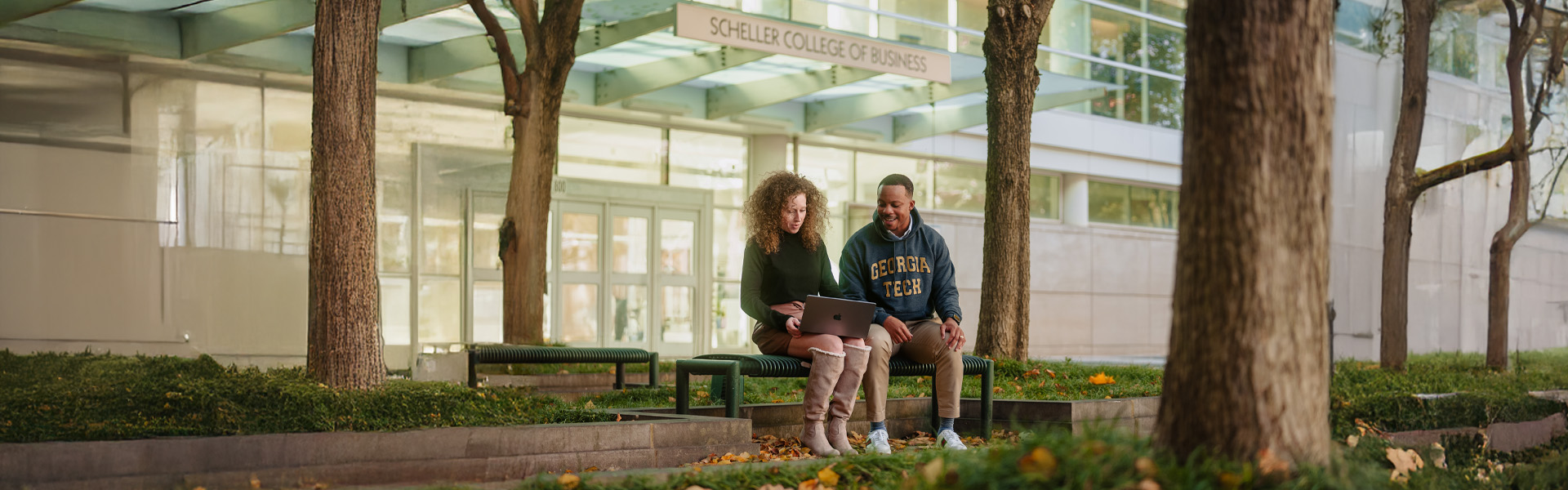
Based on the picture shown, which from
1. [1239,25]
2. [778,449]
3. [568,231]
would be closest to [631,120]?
[568,231]

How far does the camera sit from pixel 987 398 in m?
7.60

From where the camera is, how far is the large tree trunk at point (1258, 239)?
3.37m

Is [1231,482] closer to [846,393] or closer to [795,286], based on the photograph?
[846,393]

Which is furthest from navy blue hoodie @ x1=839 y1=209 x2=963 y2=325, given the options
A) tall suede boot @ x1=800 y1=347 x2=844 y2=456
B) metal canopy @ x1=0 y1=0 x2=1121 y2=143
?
metal canopy @ x1=0 y1=0 x2=1121 y2=143

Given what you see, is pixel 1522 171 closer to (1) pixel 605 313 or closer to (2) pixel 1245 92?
(1) pixel 605 313

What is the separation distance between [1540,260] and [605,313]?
1279 cm

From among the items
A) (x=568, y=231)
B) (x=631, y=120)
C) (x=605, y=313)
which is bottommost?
A: (x=605, y=313)

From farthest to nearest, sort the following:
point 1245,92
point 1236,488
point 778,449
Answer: point 778,449 → point 1245,92 → point 1236,488

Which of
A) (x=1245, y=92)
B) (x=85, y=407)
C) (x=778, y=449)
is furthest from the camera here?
(x=778, y=449)

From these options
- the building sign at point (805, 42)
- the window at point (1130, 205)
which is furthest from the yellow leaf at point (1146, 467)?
the window at point (1130, 205)

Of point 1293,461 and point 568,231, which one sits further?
point 568,231

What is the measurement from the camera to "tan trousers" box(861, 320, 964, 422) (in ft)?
22.2

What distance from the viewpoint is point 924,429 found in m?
7.98

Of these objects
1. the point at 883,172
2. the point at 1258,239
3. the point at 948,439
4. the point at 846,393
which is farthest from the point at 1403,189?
the point at 1258,239
